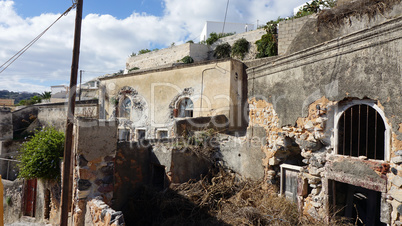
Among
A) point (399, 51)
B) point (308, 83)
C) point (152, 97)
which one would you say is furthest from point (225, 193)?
point (152, 97)

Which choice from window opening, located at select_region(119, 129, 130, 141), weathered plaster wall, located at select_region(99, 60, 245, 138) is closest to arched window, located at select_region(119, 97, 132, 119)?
weathered plaster wall, located at select_region(99, 60, 245, 138)

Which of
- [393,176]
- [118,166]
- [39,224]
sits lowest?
[39,224]

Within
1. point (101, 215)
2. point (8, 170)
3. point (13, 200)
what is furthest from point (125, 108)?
point (101, 215)

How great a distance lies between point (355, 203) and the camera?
669cm

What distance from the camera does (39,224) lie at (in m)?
9.68

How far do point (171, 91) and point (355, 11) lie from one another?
925 cm

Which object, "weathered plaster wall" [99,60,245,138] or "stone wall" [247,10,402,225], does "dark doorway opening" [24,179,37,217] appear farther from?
"stone wall" [247,10,402,225]

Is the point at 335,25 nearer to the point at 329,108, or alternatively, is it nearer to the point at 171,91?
→ the point at 329,108

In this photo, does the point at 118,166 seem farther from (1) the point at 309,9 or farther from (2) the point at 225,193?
(1) the point at 309,9

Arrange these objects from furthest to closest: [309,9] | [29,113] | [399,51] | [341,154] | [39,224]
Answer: [29,113] < [309,9] < [39,224] < [341,154] < [399,51]

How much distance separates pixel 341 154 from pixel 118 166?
5.75 metres

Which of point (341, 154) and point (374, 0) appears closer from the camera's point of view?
point (341, 154)

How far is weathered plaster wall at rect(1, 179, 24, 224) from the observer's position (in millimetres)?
10945

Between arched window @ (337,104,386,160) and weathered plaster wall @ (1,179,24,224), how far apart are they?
475 inches
